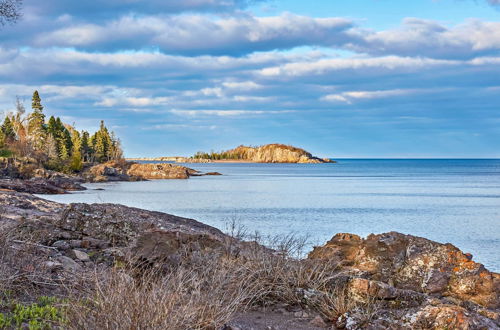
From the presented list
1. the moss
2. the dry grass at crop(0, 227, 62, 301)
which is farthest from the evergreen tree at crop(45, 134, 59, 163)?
the moss

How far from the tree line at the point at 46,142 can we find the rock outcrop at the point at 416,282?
6663cm

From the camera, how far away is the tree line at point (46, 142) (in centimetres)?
7812

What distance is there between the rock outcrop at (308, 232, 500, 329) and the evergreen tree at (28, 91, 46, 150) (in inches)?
3338

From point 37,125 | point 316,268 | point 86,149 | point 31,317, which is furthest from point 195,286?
point 86,149

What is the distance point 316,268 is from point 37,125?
91.0 meters

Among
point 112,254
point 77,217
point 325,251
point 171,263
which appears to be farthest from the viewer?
point 77,217

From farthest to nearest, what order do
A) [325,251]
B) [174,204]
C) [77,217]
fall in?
1. [174,204]
2. [77,217]
3. [325,251]

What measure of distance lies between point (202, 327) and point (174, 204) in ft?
123

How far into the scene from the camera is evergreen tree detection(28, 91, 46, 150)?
290 ft

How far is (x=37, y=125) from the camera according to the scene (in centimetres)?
9144

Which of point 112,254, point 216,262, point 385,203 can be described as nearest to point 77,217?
point 112,254

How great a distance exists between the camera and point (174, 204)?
42.4 meters

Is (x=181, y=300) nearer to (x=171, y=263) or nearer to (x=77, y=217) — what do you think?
(x=171, y=263)

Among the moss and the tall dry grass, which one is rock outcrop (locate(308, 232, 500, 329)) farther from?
the moss
